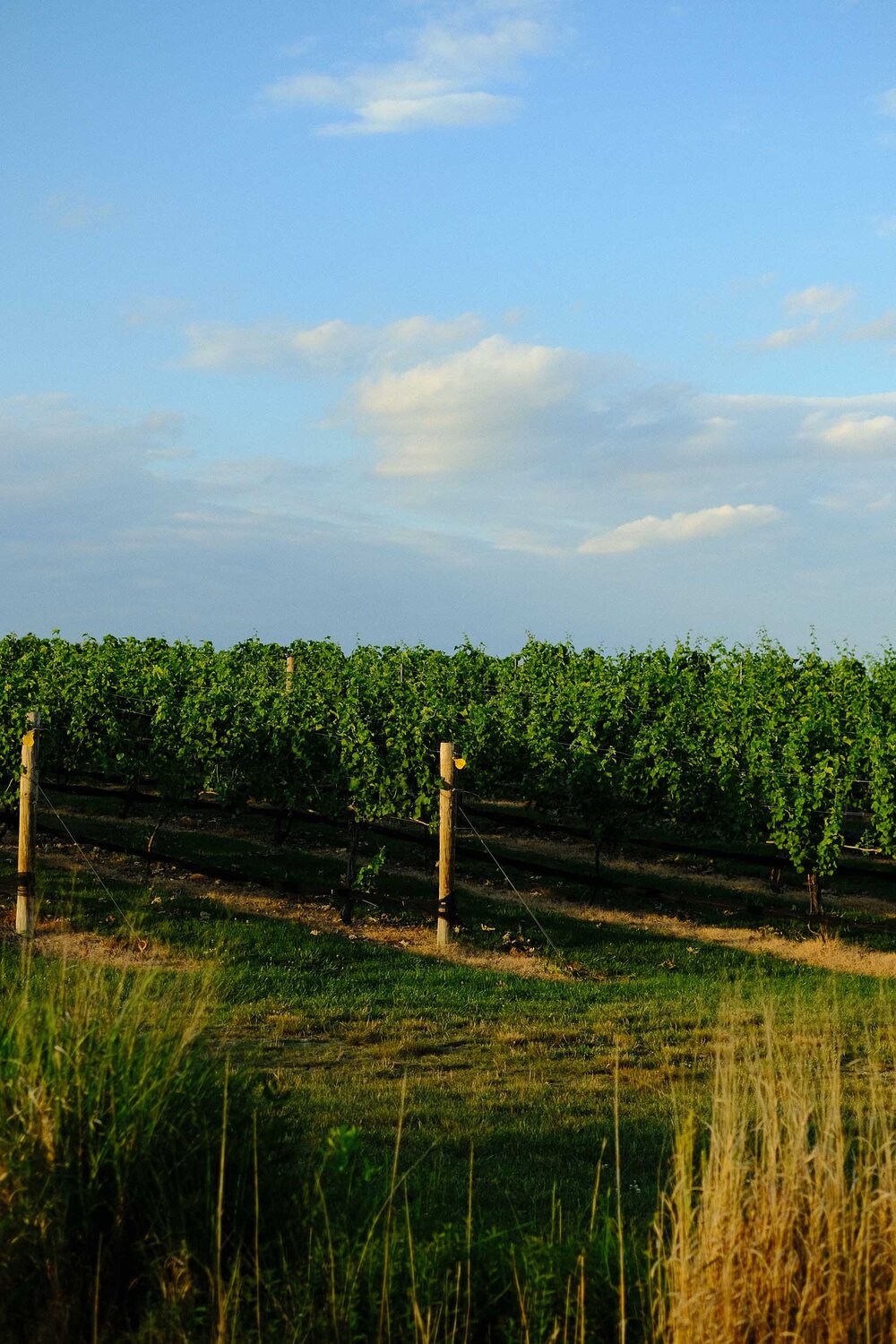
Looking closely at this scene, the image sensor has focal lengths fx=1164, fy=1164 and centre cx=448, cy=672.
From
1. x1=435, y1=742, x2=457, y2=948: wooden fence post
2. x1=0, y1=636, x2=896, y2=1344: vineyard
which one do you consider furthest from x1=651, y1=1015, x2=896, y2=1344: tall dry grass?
x1=435, y1=742, x2=457, y2=948: wooden fence post

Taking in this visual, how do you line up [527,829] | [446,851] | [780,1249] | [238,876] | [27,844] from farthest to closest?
[527,829], [238,876], [446,851], [27,844], [780,1249]

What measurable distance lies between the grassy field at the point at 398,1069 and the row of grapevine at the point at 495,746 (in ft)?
4.47

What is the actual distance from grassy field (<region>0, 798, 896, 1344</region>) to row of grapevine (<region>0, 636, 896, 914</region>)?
1363mm

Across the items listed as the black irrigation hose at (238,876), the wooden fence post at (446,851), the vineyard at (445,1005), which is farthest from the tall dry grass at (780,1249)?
the black irrigation hose at (238,876)

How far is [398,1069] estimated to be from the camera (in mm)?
9500

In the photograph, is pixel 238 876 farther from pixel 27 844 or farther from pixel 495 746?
pixel 495 746

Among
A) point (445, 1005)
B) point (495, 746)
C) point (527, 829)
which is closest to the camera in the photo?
point (445, 1005)

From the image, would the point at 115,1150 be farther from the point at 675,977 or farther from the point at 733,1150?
the point at 675,977

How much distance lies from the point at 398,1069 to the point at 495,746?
9.16 metres

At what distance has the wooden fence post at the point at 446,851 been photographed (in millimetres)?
14930

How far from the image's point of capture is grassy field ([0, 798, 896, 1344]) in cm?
412

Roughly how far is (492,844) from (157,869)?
271 inches

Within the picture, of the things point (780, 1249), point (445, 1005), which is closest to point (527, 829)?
point (445, 1005)

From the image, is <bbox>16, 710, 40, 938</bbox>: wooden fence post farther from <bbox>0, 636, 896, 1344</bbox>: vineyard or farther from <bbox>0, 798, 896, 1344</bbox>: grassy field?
<bbox>0, 798, 896, 1344</bbox>: grassy field
